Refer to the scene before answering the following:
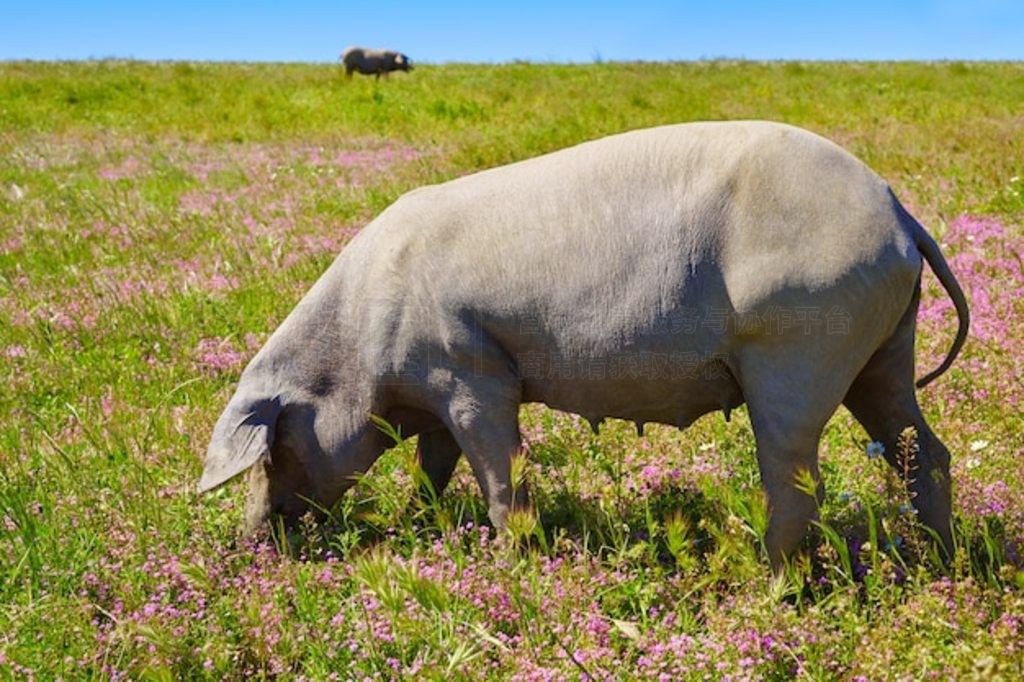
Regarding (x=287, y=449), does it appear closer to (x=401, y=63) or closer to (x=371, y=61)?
(x=371, y=61)

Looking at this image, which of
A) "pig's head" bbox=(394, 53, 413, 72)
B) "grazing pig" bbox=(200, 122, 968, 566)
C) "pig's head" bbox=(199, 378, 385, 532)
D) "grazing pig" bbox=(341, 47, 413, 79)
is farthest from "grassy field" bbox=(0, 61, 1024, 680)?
"pig's head" bbox=(394, 53, 413, 72)

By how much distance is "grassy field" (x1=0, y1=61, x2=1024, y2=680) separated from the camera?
303cm

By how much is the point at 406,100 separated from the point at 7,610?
60.3 ft

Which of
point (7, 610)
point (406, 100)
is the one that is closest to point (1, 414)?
point (7, 610)

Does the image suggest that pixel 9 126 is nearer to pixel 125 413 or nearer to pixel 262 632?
pixel 125 413

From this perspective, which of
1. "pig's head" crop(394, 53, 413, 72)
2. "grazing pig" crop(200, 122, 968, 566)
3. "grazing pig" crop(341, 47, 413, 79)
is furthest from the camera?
"pig's head" crop(394, 53, 413, 72)

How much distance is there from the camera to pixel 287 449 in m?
4.15

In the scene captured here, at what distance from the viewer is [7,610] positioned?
359 cm

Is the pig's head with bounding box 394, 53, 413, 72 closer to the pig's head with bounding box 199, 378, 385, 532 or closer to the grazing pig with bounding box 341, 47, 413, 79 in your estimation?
the grazing pig with bounding box 341, 47, 413, 79

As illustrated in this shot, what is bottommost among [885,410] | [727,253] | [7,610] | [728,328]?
[7,610]

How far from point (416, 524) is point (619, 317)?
1578 millimetres

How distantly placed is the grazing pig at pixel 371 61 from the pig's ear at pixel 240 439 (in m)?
36.5

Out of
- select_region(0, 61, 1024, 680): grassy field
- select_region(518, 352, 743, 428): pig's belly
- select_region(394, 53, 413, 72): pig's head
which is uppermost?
select_region(394, 53, 413, 72): pig's head

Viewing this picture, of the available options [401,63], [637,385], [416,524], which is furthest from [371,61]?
[637,385]
